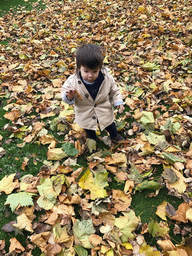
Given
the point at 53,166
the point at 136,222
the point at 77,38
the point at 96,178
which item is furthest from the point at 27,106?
the point at 77,38

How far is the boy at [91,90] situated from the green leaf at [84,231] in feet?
3.22

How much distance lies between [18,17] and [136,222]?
22.6 ft

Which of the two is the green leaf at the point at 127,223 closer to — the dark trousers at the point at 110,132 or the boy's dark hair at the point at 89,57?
the dark trousers at the point at 110,132

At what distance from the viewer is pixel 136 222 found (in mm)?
1615

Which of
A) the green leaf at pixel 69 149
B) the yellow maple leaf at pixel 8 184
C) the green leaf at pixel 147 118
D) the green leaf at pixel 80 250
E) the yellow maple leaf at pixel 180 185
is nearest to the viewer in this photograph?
the green leaf at pixel 80 250

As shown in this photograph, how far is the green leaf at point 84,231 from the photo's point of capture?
1.52 metres

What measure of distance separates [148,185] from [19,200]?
4.34 ft

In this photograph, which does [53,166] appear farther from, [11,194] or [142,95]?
[142,95]

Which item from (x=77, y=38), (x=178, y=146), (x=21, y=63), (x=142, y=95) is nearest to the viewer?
(x=178, y=146)

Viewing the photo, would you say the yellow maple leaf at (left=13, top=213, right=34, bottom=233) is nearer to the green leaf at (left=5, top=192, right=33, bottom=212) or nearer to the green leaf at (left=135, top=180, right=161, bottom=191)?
the green leaf at (left=5, top=192, right=33, bottom=212)

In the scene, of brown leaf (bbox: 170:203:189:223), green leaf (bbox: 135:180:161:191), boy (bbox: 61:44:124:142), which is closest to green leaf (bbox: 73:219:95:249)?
green leaf (bbox: 135:180:161:191)

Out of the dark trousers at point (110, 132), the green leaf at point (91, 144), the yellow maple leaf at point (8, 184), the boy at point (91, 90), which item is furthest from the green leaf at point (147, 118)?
the yellow maple leaf at point (8, 184)

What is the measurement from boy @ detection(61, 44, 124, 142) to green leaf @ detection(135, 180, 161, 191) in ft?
2.45

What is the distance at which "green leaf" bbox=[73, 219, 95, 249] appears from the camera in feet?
4.98
